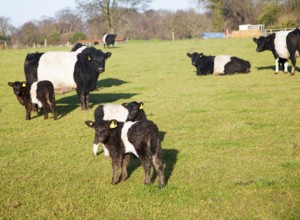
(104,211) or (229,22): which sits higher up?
(229,22)

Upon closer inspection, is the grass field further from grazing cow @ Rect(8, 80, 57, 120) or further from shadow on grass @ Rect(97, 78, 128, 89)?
shadow on grass @ Rect(97, 78, 128, 89)

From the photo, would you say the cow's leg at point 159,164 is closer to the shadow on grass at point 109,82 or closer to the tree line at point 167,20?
the shadow on grass at point 109,82

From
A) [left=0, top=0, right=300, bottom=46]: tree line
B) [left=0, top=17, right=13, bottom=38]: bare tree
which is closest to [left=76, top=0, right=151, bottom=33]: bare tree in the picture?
[left=0, top=0, right=300, bottom=46]: tree line

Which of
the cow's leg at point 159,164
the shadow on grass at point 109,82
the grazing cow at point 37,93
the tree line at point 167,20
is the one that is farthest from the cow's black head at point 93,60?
the tree line at point 167,20

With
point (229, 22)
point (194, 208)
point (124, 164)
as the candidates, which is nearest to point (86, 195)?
point (124, 164)

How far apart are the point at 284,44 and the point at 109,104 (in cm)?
1200

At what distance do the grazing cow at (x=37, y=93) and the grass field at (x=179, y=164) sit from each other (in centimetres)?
55

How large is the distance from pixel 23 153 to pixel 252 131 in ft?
16.8

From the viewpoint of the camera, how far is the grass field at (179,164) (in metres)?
4.92

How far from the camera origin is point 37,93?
1031 centimetres

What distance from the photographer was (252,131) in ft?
26.9

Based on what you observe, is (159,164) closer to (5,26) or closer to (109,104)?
(109,104)

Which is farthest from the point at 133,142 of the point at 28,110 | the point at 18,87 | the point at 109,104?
the point at 28,110

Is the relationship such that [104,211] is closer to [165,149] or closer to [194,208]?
[194,208]
